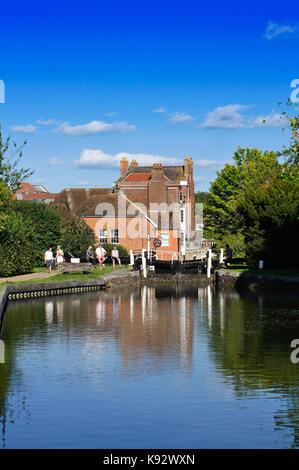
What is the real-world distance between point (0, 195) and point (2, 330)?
720 inches

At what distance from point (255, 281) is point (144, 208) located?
32.9 m

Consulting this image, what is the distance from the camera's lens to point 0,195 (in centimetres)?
4228

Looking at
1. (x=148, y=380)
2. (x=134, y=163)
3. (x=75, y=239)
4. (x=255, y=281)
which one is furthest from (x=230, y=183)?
(x=148, y=380)

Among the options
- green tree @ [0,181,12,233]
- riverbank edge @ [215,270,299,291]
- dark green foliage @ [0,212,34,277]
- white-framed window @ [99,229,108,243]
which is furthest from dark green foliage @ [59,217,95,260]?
white-framed window @ [99,229,108,243]

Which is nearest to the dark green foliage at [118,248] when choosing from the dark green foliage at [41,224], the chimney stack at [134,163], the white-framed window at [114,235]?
the white-framed window at [114,235]

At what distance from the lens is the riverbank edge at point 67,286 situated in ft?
119

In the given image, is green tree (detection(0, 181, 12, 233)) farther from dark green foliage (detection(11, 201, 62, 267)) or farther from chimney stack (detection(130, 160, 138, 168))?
chimney stack (detection(130, 160, 138, 168))

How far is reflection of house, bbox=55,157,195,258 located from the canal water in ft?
141

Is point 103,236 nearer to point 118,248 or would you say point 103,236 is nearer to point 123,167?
point 118,248

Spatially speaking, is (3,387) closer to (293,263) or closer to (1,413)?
(1,413)

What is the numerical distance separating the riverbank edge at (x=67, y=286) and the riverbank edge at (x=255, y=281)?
622 cm

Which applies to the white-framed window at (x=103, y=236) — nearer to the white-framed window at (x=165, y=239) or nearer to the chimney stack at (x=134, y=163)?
the white-framed window at (x=165, y=239)

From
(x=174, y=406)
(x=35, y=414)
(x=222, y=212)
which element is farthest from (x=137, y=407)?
(x=222, y=212)

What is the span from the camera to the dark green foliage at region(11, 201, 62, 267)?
172ft
